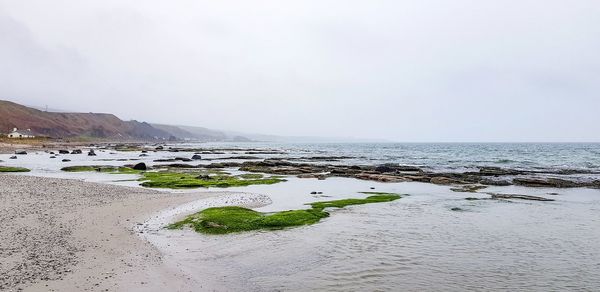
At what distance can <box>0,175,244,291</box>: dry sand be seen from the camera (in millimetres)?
12531

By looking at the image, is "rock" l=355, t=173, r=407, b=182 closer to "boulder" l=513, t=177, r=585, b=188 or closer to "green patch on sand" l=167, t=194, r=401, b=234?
"boulder" l=513, t=177, r=585, b=188

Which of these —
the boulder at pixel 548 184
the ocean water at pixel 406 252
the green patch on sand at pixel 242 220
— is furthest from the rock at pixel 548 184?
the green patch on sand at pixel 242 220

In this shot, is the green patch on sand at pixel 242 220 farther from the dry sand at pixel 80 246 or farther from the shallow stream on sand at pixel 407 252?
the dry sand at pixel 80 246

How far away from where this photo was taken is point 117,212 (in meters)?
24.5

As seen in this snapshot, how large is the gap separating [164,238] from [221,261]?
14.8 ft

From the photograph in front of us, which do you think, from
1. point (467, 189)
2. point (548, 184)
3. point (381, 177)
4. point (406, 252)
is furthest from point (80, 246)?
point (548, 184)

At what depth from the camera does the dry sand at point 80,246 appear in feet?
41.1

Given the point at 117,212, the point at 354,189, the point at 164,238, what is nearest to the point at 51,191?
the point at 117,212

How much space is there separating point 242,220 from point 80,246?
319 inches

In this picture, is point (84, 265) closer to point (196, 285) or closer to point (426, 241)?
point (196, 285)

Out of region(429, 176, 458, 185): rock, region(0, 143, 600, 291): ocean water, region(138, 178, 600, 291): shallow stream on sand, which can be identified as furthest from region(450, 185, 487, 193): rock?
region(138, 178, 600, 291): shallow stream on sand

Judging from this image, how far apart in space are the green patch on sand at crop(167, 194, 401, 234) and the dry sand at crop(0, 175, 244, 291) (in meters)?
3.04

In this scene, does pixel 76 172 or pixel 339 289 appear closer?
pixel 339 289

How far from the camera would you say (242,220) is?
22.4 meters
